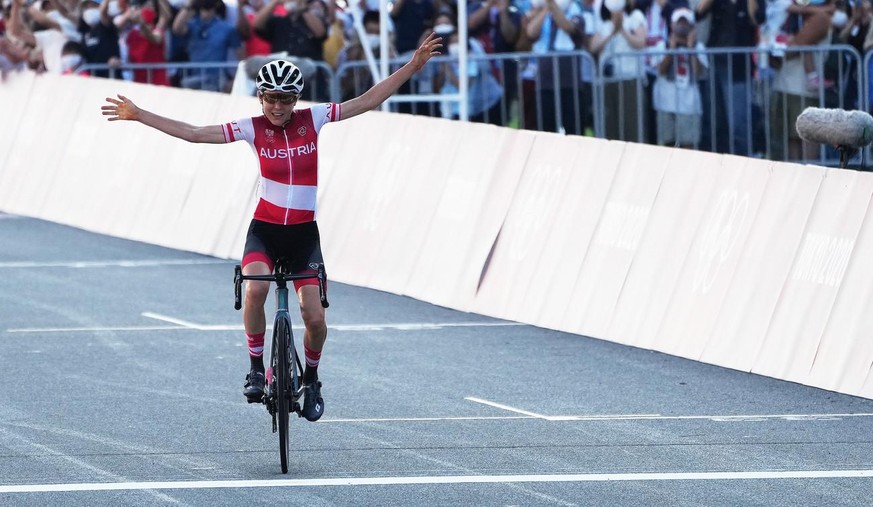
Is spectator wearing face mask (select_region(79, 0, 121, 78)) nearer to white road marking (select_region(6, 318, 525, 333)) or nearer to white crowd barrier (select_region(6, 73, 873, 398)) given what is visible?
white crowd barrier (select_region(6, 73, 873, 398))

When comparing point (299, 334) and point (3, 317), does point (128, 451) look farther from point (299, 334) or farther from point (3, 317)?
point (3, 317)

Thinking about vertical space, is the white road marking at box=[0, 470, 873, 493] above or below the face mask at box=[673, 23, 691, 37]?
below

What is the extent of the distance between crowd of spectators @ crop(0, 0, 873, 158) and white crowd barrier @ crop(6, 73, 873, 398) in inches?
103

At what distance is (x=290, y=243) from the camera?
9.98 metres

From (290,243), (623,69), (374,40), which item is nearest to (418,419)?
(290,243)

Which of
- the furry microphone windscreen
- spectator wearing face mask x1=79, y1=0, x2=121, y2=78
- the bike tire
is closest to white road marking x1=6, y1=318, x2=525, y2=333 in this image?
the furry microphone windscreen

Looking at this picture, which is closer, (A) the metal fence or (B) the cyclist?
(B) the cyclist

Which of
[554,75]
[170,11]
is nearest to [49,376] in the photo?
[554,75]

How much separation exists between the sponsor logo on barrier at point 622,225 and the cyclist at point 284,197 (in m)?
4.70

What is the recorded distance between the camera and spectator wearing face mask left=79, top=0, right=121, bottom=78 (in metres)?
24.7

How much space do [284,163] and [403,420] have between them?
181cm

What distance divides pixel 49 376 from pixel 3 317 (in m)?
2.97

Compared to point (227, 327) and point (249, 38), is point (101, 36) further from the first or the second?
point (227, 327)

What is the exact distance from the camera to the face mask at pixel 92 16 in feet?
81.2
